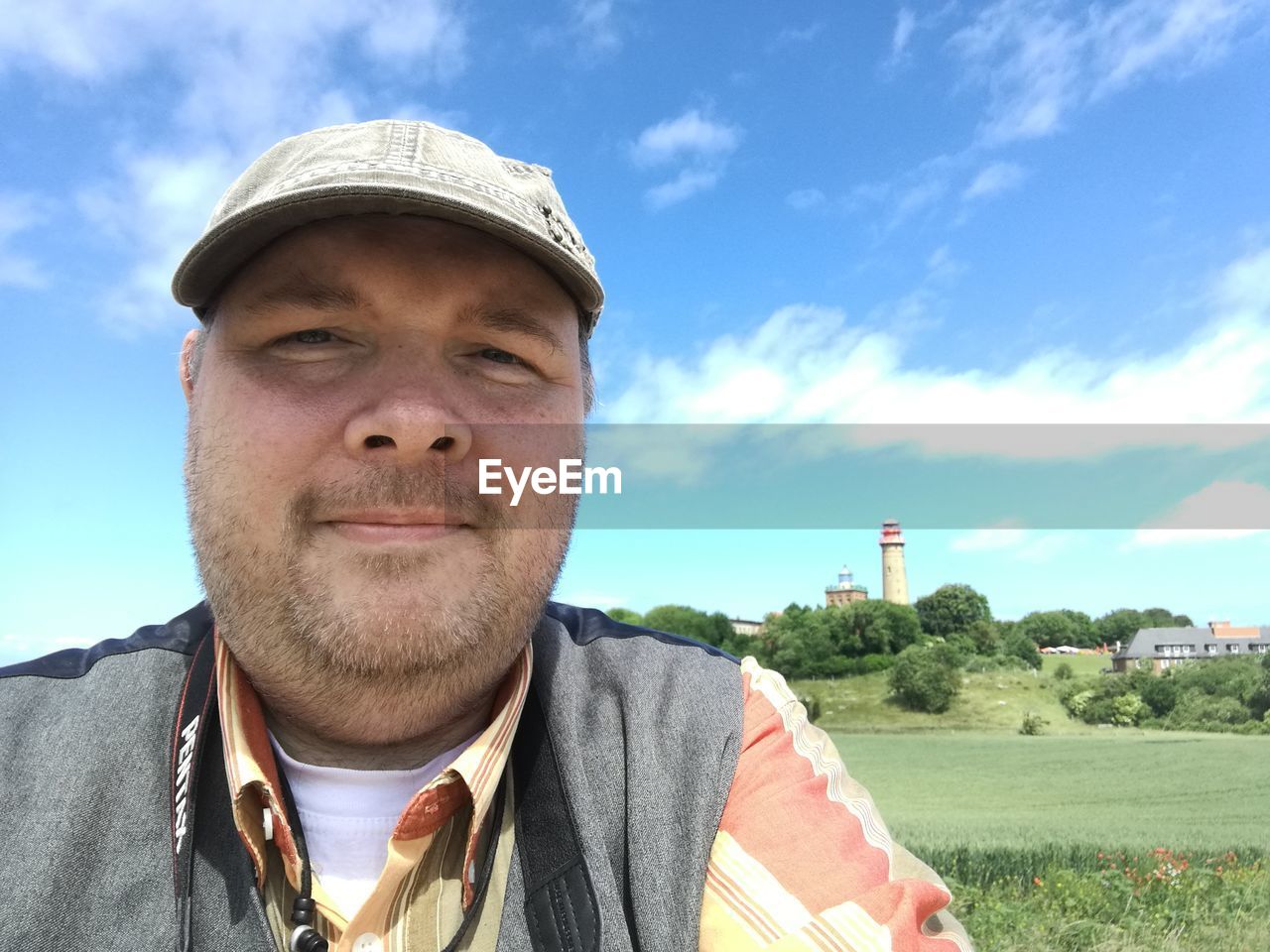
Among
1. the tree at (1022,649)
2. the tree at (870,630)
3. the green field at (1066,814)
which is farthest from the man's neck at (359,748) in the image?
the tree at (870,630)

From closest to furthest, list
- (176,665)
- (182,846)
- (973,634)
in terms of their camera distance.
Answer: (182,846)
(176,665)
(973,634)

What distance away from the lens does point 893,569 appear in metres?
79.4

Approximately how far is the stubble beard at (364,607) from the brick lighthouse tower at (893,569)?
263ft

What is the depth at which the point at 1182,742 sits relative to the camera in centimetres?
2191

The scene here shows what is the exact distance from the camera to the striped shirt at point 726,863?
1.19 m

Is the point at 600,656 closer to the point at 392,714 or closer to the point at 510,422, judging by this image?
the point at 392,714

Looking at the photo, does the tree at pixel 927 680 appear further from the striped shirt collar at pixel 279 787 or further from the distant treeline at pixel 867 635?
the striped shirt collar at pixel 279 787

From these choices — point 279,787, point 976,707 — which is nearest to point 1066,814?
point 279,787

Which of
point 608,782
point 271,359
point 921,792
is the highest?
point 271,359

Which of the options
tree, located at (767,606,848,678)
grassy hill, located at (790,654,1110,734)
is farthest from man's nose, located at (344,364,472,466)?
tree, located at (767,606,848,678)

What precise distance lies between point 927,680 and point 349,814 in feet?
122

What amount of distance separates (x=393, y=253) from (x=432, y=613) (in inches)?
24.6

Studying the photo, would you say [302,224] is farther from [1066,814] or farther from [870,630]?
[870,630]

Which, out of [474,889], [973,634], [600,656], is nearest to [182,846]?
[474,889]
